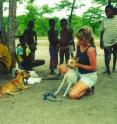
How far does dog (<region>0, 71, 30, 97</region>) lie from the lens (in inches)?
326

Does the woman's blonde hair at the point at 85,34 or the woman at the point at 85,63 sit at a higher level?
the woman's blonde hair at the point at 85,34

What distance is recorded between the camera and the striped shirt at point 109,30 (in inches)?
407

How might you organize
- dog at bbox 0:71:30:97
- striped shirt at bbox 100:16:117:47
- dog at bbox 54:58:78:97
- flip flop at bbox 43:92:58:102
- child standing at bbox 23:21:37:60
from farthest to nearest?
child standing at bbox 23:21:37:60 → striped shirt at bbox 100:16:117:47 → dog at bbox 0:71:30:97 → dog at bbox 54:58:78:97 → flip flop at bbox 43:92:58:102

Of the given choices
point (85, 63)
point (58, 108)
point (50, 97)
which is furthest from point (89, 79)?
point (58, 108)

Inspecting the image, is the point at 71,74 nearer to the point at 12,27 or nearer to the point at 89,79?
the point at 89,79

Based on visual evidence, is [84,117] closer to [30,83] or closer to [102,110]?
[102,110]

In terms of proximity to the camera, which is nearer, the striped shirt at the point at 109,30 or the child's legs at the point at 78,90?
the child's legs at the point at 78,90

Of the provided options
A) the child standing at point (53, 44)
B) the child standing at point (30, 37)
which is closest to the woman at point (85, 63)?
the child standing at point (53, 44)

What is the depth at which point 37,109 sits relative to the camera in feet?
23.3

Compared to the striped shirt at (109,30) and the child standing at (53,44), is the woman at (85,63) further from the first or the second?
the child standing at (53,44)

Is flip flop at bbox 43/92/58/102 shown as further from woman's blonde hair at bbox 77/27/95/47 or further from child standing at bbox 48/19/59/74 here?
child standing at bbox 48/19/59/74

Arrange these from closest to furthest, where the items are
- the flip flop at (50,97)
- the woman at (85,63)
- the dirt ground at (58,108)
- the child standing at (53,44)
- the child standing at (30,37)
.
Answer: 1. the dirt ground at (58,108)
2. the flip flop at (50,97)
3. the woman at (85,63)
4. the child standing at (53,44)
5. the child standing at (30,37)

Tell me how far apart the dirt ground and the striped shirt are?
5.56 ft

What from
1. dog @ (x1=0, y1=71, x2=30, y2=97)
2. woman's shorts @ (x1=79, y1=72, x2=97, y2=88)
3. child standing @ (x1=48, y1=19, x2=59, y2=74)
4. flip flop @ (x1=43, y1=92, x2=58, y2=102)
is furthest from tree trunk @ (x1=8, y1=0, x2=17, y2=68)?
woman's shorts @ (x1=79, y1=72, x2=97, y2=88)
